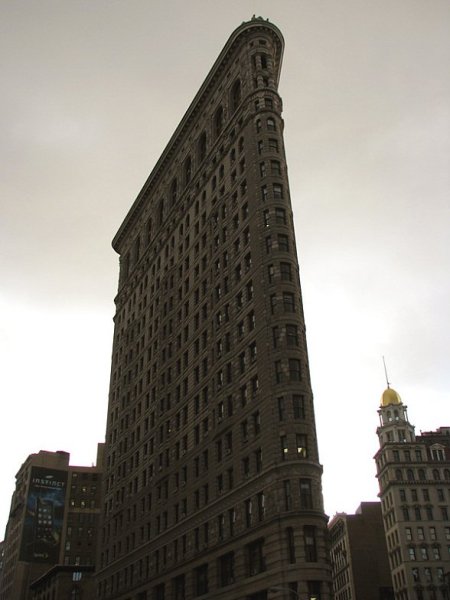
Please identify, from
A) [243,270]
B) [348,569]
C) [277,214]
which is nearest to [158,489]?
[243,270]

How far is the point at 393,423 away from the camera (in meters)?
143

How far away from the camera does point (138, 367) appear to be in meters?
102

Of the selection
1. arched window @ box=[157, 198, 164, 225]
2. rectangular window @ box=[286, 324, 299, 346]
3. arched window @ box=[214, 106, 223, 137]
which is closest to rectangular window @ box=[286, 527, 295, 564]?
rectangular window @ box=[286, 324, 299, 346]

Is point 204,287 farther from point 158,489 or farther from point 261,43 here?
point 261,43

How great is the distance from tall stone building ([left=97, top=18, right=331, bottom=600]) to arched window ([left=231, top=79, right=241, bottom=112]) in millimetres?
266

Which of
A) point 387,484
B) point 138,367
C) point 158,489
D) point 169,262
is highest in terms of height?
point 169,262

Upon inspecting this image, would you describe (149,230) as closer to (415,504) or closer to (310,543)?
(310,543)

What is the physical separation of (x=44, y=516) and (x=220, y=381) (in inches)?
3817

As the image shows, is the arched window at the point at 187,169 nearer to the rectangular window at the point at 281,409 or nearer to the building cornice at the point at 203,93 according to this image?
the building cornice at the point at 203,93

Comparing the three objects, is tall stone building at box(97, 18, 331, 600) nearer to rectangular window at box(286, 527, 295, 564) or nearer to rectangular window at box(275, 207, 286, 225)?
rectangular window at box(286, 527, 295, 564)

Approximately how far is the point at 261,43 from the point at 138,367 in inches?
1991

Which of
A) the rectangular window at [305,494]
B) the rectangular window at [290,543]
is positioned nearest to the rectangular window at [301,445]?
the rectangular window at [305,494]

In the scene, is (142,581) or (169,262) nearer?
(142,581)

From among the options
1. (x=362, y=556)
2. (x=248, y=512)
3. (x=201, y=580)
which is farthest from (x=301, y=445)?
(x=362, y=556)
